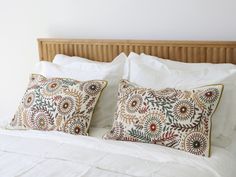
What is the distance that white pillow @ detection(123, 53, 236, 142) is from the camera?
1843 mm

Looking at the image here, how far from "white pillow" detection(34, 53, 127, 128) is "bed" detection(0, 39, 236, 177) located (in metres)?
0.09

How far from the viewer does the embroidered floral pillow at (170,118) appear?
5.64ft

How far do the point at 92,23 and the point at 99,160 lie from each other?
121cm

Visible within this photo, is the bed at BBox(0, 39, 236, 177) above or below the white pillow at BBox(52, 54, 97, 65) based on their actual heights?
below

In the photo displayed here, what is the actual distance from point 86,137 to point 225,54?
0.91 meters

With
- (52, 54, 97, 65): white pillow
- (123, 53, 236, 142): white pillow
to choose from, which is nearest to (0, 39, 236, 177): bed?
(123, 53, 236, 142): white pillow

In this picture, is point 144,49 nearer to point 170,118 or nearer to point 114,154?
point 170,118

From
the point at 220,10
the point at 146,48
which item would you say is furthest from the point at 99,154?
the point at 220,10

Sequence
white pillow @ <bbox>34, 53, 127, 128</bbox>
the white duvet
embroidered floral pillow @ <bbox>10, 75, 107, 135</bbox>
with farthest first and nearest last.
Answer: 1. white pillow @ <bbox>34, 53, 127, 128</bbox>
2. embroidered floral pillow @ <bbox>10, 75, 107, 135</bbox>
3. the white duvet

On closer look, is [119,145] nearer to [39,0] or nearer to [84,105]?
[84,105]

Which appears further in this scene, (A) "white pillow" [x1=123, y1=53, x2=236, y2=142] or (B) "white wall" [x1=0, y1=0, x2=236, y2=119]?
(B) "white wall" [x1=0, y1=0, x2=236, y2=119]

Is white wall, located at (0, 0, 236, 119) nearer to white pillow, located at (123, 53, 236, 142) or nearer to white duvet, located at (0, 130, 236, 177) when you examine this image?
white pillow, located at (123, 53, 236, 142)

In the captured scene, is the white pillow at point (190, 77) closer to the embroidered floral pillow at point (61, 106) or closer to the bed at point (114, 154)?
the bed at point (114, 154)

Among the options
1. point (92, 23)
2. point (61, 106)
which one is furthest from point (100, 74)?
point (92, 23)
